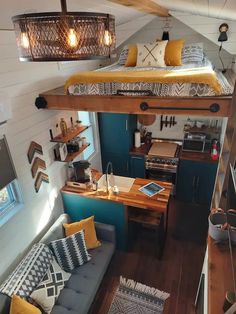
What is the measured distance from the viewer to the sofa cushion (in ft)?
7.54

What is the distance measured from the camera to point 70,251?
2660 millimetres

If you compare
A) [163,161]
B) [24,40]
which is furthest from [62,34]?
[163,161]

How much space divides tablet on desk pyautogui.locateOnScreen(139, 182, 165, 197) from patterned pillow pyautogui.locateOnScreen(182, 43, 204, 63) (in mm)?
1970

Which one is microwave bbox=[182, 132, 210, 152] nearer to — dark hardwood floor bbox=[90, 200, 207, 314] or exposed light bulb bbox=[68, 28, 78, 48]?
dark hardwood floor bbox=[90, 200, 207, 314]

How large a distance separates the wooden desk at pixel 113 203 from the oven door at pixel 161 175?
1.01 m

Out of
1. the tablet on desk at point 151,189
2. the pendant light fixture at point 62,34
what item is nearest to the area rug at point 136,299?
the tablet on desk at point 151,189


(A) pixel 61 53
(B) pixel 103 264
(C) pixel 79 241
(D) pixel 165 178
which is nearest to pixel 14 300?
(C) pixel 79 241

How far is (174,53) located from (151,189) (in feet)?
6.83

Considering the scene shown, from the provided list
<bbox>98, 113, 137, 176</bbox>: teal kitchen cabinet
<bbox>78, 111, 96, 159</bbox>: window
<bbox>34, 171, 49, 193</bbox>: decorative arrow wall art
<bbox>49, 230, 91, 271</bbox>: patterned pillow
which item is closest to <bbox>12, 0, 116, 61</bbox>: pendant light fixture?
<bbox>34, 171, 49, 193</bbox>: decorative arrow wall art

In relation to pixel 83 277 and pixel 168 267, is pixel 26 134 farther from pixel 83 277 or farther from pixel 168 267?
pixel 168 267

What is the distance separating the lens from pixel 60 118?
125 inches

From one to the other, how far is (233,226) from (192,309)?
1453 millimetres

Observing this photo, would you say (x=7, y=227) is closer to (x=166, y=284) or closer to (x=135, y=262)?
(x=135, y=262)

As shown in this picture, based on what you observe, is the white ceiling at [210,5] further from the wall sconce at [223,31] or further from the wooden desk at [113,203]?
the wooden desk at [113,203]
